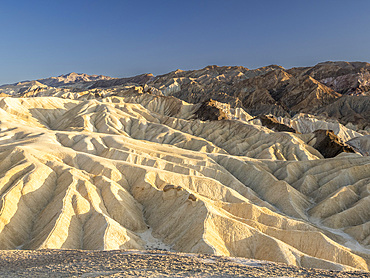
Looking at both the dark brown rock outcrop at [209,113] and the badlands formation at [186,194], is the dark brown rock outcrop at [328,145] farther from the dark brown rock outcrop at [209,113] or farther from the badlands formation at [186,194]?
the dark brown rock outcrop at [209,113]

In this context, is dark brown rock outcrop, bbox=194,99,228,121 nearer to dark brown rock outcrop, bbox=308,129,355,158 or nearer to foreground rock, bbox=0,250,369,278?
dark brown rock outcrop, bbox=308,129,355,158

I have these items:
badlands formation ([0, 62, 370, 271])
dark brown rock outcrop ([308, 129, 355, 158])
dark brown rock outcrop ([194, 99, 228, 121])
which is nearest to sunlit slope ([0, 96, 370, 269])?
badlands formation ([0, 62, 370, 271])

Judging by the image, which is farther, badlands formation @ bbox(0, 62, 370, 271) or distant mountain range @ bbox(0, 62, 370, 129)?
distant mountain range @ bbox(0, 62, 370, 129)

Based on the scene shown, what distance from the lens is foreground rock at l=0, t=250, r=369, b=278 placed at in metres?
15.8

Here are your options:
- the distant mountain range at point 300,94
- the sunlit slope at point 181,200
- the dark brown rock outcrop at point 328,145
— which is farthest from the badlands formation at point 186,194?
the distant mountain range at point 300,94

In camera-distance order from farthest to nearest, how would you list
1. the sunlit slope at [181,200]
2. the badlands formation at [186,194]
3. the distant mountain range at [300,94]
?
1. the distant mountain range at [300,94]
2. the badlands formation at [186,194]
3. the sunlit slope at [181,200]

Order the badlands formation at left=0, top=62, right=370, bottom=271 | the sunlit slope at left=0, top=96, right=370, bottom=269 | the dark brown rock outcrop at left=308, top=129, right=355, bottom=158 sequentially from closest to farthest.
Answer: the sunlit slope at left=0, top=96, right=370, bottom=269, the badlands formation at left=0, top=62, right=370, bottom=271, the dark brown rock outcrop at left=308, top=129, right=355, bottom=158

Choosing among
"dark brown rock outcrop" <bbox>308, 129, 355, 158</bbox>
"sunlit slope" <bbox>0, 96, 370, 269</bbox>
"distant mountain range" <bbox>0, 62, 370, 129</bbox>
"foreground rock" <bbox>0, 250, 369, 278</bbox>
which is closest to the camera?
"foreground rock" <bbox>0, 250, 369, 278</bbox>

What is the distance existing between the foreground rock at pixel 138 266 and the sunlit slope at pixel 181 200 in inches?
370

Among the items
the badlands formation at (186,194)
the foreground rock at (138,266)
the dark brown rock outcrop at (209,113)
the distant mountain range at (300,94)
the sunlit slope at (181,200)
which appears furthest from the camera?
the distant mountain range at (300,94)

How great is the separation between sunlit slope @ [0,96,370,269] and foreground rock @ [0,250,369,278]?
9398 mm

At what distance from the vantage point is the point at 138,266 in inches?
667

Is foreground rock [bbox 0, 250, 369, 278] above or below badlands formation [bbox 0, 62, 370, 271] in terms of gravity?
above

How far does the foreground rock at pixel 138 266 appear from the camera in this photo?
15.8m
